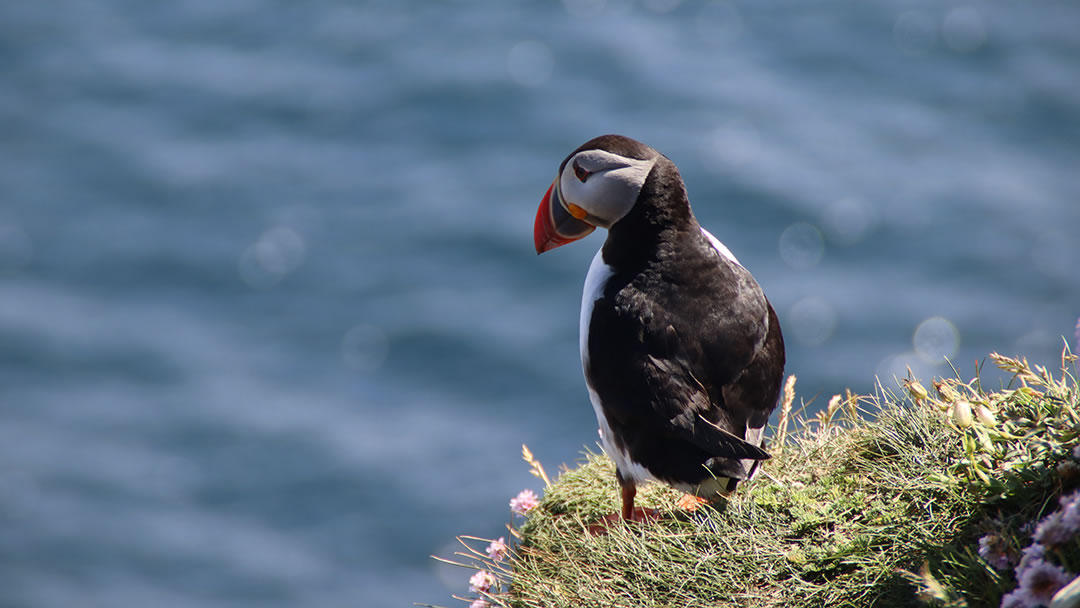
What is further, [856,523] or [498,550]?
[498,550]

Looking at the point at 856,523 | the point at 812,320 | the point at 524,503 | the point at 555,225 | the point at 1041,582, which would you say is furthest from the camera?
the point at 812,320

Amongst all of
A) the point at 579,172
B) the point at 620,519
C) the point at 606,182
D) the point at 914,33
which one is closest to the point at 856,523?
Result: the point at 620,519

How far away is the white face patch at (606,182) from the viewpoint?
3826 millimetres

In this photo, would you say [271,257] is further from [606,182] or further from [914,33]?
[606,182]

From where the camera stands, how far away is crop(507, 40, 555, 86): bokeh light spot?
538 inches

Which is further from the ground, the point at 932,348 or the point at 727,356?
the point at 932,348

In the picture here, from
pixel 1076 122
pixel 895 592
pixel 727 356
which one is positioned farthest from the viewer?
pixel 1076 122

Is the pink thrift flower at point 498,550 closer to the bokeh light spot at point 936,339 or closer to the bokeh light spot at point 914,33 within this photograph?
the bokeh light spot at point 936,339

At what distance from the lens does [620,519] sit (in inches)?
142

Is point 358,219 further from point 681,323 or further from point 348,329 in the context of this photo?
point 681,323

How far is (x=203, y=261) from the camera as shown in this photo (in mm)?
12586

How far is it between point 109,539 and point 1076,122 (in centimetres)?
1169

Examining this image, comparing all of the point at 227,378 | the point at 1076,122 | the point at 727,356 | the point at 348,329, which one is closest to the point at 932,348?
the point at 1076,122

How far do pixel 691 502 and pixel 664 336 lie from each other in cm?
55
